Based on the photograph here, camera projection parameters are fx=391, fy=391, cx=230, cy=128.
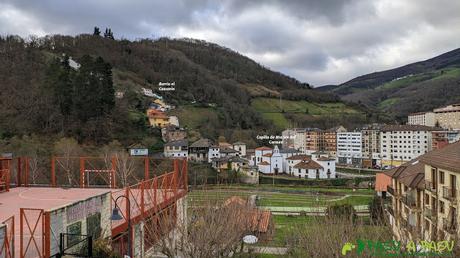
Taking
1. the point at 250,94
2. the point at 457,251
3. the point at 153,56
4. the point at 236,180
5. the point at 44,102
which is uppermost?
the point at 153,56

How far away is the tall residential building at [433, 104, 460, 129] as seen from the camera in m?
96.0

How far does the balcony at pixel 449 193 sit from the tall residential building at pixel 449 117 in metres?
92.2

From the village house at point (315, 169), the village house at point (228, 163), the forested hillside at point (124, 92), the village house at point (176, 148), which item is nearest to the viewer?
the forested hillside at point (124, 92)

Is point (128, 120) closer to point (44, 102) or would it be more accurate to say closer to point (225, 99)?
point (44, 102)

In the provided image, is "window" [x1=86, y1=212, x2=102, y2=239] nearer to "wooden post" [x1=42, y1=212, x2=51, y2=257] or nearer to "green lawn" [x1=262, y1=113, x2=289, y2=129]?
"wooden post" [x1=42, y1=212, x2=51, y2=257]

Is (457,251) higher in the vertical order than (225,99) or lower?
lower

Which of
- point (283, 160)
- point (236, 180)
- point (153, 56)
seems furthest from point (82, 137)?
point (153, 56)

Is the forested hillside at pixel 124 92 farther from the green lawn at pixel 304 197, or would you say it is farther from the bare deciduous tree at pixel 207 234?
the bare deciduous tree at pixel 207 234

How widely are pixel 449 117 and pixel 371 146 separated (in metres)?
31.3

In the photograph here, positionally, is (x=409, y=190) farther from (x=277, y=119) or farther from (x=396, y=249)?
(x=277, y=119)

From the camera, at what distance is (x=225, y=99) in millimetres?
101750

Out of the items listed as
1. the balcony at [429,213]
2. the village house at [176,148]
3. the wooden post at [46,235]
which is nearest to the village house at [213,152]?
the village house at [176,148]

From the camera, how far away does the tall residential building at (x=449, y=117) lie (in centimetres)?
9600

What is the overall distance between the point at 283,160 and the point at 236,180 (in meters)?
16.8
